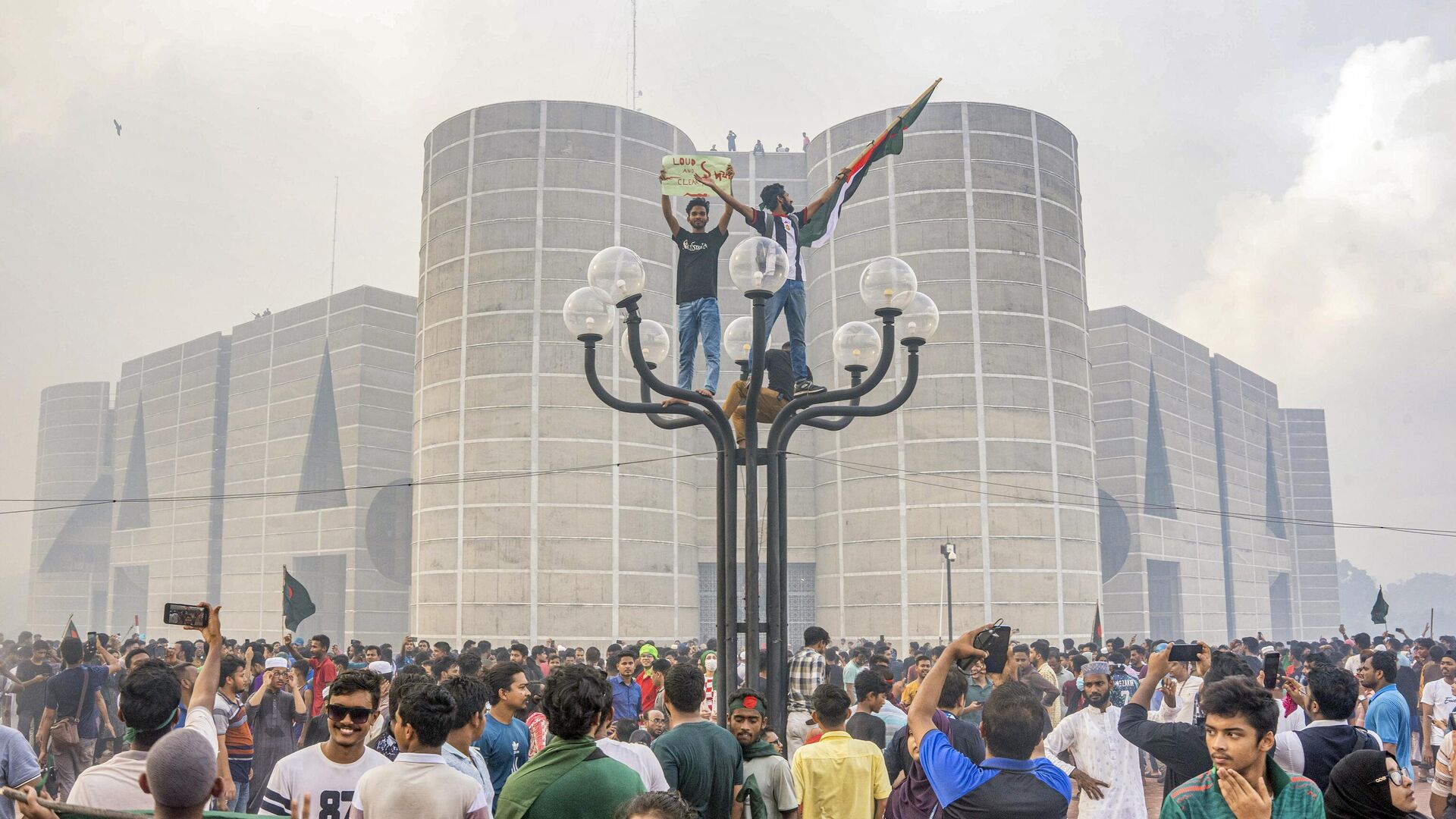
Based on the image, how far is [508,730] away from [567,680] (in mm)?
2409

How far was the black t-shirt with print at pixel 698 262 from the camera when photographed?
32.4ft

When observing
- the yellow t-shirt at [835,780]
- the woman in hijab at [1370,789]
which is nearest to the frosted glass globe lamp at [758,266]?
the yellow t-shirt at [835,780]

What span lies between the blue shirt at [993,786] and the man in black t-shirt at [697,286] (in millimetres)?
5326

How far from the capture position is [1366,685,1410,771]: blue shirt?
848 cm

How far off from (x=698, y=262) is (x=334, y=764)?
6.09 metres

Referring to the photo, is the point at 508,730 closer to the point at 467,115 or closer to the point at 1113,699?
the point at 1113,699

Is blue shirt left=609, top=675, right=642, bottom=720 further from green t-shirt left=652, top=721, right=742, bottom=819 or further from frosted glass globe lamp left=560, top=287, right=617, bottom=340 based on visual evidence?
green t-shirt left=652, top=721, right=742, bottom=819

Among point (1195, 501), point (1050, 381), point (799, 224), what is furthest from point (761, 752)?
point (1195, 501)

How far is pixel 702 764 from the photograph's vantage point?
5.59 meters

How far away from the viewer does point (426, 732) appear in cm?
433

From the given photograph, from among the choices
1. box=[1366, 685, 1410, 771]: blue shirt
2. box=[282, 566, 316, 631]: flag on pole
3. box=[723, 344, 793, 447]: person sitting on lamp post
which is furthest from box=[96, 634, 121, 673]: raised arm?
box=[1366, 685, 1410, 771]: blue shirt

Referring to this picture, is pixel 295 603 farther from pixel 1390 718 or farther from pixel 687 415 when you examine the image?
pixel 1390 718

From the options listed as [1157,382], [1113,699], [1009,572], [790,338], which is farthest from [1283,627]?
[790,338]

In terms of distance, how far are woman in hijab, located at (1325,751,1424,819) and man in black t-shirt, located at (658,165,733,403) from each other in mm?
5842
